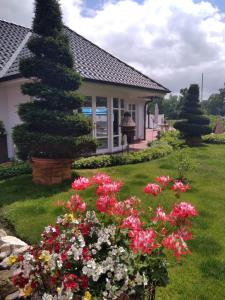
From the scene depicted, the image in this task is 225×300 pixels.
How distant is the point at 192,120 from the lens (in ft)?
60.5

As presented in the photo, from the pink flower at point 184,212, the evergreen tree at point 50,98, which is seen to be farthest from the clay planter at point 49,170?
the pink flower at point 184,212

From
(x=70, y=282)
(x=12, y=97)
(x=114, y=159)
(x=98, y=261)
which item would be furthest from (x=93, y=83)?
(x=70, y=282)

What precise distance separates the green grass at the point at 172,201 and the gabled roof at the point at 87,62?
4.49 m

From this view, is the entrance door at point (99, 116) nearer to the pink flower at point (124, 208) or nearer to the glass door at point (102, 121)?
the glass door at point (102, 121)

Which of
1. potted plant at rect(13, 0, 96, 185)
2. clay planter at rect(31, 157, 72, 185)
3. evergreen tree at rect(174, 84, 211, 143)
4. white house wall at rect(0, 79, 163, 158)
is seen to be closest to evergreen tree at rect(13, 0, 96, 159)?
potted plant at rect(13, 0, 96, 185)

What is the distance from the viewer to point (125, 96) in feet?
49.8

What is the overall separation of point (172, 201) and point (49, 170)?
361cm

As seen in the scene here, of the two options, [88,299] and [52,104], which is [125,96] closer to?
[52,104]

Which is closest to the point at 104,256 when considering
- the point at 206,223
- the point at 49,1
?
the point at 206,223

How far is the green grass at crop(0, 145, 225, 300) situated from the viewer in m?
3.65

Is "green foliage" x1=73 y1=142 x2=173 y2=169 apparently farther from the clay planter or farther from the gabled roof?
the gabled roof

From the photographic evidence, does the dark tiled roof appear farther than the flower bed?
Yes

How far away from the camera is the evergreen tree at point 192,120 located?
18.1 m

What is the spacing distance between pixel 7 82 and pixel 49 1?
4.30m
